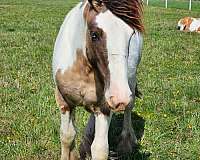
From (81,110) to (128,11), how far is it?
9.86 feet

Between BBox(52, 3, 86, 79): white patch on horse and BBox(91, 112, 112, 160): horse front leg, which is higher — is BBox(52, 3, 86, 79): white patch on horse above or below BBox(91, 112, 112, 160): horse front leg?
above

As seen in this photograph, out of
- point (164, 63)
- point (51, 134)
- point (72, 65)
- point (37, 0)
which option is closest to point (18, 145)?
point (51, 134)

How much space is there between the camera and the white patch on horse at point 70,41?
13.2 feet

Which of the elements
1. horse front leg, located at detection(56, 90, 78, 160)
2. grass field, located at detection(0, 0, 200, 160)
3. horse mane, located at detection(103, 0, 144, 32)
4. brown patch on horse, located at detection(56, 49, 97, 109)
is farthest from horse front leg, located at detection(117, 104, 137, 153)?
horse mane, located at detection(103, 0, 144, 32)

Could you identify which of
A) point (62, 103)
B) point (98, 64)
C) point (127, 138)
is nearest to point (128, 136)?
point (127, 138)

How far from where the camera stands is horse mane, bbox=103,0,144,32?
11.2 ft

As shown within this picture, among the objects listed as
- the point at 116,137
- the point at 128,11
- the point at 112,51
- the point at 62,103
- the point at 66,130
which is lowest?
the point at 116,137

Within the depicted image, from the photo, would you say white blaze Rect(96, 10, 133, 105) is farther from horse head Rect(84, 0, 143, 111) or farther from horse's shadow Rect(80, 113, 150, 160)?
horse's shadow Rect(80, 113, 150, 160)

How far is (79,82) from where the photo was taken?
13.4 ft

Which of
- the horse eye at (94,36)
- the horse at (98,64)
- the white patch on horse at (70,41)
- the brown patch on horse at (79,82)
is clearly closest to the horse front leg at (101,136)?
the horse at (98,64)

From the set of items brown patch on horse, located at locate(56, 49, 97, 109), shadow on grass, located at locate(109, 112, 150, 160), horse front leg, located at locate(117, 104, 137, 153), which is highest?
brown patch on horse, located at locate(56, 49, 97, 109)

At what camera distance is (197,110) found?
6719 millimetres

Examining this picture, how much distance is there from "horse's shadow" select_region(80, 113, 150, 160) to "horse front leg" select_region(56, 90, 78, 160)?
0.18m

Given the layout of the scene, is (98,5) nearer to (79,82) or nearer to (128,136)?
(79,82)
